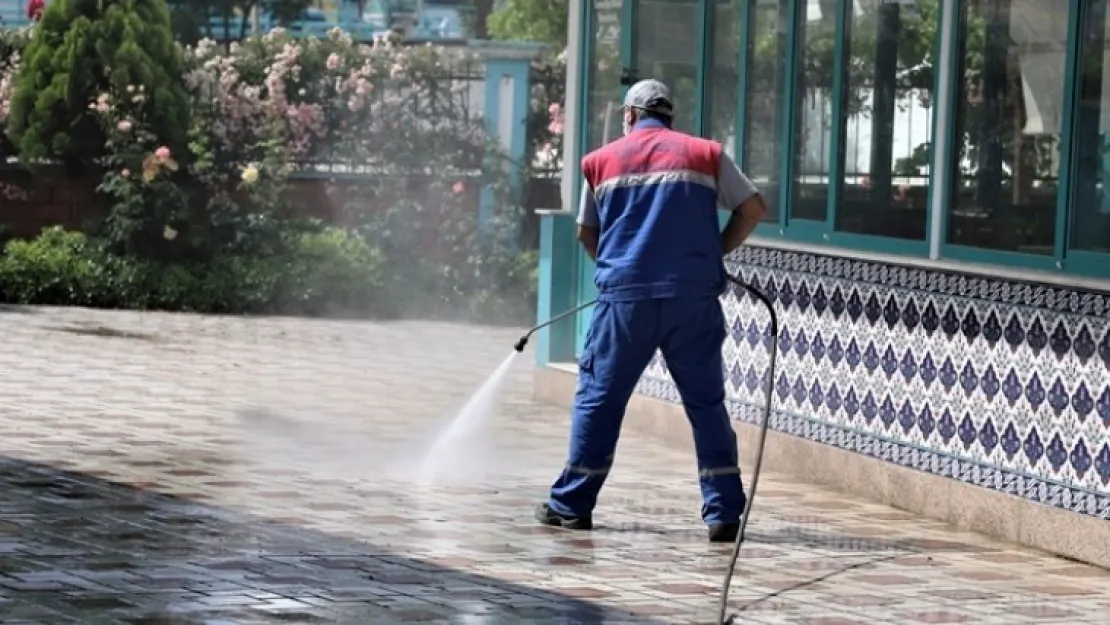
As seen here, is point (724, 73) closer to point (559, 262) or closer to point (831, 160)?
point (831, 160)

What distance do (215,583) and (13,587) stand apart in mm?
665

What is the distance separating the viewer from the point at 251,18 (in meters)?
36.4

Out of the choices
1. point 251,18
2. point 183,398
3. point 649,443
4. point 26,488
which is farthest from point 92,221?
point 251,18

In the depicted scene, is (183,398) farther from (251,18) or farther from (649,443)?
(251,18)

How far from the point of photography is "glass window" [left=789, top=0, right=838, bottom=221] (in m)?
11.3

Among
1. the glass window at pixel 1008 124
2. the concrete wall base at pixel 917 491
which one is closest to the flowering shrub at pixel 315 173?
the concrete wall base at pixel 917 491

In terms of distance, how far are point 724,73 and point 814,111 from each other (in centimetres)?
98

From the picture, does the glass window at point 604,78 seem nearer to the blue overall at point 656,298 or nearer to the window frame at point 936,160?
the window frame at point 936,160

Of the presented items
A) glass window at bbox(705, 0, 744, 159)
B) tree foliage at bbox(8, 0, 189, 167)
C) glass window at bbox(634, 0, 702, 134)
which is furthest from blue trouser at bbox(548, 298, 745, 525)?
tree foliage at bbox(8, 0, 189, 167)

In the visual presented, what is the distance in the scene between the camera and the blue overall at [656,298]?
9219mm

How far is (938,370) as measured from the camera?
10.1 metres

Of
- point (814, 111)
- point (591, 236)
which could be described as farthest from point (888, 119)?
point (591, 236)

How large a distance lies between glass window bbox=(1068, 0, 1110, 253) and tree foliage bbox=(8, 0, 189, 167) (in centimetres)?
1213

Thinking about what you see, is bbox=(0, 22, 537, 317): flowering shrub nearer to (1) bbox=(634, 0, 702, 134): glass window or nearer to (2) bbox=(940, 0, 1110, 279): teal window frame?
(1) bbox=(634, 0, 702, 134): glass window
